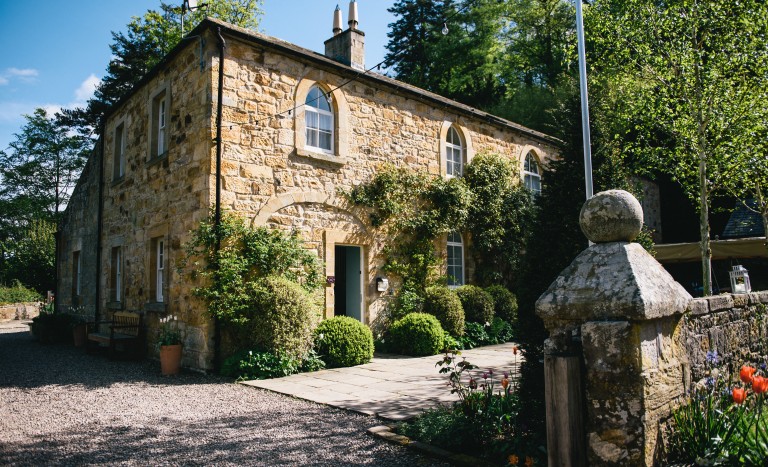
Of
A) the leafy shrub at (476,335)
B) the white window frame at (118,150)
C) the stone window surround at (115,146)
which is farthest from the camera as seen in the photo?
the white window frame at (118,150)

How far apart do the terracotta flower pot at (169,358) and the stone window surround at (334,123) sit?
434 cm

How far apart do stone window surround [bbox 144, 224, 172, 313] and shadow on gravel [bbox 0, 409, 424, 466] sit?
476 cm

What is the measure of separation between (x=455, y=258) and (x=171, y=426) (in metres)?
9.07

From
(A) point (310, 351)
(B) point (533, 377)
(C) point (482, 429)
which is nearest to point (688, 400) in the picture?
(B) point (533, 377)

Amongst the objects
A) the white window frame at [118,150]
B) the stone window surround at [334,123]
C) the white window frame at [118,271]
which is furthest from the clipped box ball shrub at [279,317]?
the white window frame at [118,150]

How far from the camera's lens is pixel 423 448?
4.55 metres

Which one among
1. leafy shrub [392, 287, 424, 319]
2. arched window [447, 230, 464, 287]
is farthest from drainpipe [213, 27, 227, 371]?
arched window [447, 230, 464, 287]

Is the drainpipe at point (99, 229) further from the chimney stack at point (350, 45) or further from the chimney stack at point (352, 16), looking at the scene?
the chimney stack at point (352, 16)

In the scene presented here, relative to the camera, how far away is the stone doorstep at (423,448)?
13.7 ft

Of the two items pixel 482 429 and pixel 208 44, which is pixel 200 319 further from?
pixel 482 429

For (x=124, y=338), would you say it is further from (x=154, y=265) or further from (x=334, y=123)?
(x=334, y=123)

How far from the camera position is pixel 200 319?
893 cm

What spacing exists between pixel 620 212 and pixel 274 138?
25.5ft

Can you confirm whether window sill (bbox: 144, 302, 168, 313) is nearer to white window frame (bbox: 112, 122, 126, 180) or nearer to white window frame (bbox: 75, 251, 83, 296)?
white window frame (bbox: 112, 122, 126, 180)
